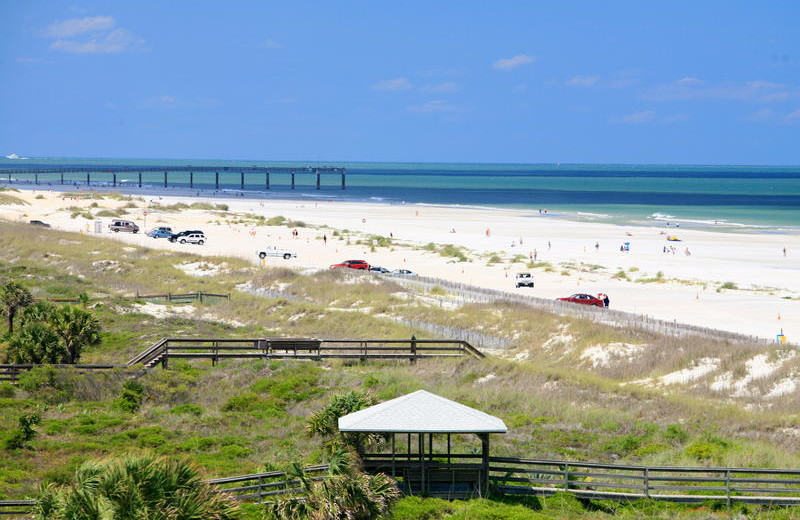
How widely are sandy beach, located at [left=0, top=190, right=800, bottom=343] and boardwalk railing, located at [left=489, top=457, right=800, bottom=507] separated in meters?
24.5

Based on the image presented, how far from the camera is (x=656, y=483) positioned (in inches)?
845

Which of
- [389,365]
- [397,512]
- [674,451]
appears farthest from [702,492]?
[389,365]

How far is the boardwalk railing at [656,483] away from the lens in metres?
19.7

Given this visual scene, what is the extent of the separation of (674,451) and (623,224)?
342 ft

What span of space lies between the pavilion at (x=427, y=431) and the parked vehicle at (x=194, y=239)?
67186 mm

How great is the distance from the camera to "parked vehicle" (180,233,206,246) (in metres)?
85.2

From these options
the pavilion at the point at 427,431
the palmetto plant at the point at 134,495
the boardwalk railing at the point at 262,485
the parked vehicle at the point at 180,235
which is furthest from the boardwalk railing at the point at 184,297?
the palmetto plant at the point at 134,495

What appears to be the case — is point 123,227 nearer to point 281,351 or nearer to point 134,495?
point 281,351

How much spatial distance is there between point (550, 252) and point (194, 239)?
32.0 metres

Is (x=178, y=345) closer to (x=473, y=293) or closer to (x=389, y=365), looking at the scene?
(x=389, y=365)

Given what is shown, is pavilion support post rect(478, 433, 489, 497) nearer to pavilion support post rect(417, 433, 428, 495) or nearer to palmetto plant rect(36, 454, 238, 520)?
pavilion support post rect(417, 433, 428, 495)

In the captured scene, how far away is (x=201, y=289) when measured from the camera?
57.8 meters

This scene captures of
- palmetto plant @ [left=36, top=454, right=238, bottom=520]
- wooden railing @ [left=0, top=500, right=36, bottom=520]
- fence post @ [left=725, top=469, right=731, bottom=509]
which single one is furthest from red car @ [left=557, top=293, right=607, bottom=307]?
palmetto plant @ [left=36, top=454, right=238, bottom=520]

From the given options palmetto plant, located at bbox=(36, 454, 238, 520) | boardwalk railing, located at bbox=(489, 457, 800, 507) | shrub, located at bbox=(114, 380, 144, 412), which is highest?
palmetto plant, located at bbox=(36, 454, 238, 520)
